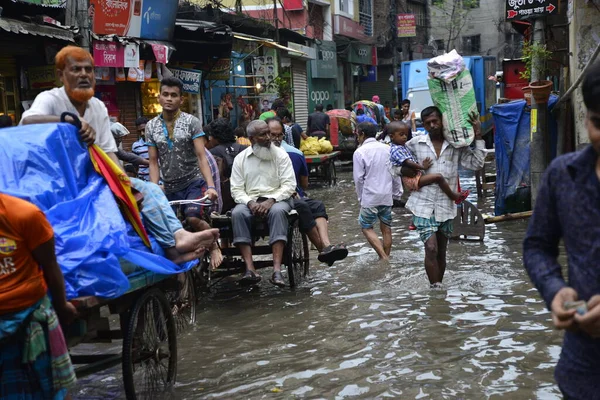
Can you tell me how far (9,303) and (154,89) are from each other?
1570cm

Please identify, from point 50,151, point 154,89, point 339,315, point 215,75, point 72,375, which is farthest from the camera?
point 215,75

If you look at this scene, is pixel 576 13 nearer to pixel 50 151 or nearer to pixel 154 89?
pixel 50 151

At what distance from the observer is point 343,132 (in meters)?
23.4

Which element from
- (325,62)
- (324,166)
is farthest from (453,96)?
(325,62)

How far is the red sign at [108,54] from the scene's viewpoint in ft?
48.8

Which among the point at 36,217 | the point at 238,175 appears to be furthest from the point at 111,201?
the point at 238,175

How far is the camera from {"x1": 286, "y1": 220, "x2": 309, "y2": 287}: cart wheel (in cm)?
833

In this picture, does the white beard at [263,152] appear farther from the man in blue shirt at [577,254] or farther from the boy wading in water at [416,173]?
the man in blue shirt at [577,254]

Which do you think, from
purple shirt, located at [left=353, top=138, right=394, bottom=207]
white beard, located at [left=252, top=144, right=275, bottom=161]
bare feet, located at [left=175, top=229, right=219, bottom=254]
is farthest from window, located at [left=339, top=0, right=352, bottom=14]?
bare feet, located at [left=175, top=229, right=219, bottom=254]

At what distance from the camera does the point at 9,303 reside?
341 cm

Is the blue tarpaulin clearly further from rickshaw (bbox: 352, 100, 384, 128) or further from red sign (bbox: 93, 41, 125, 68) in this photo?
rickshaw (bbox: 352, 100, 384, 128)

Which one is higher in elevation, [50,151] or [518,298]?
[50,151]

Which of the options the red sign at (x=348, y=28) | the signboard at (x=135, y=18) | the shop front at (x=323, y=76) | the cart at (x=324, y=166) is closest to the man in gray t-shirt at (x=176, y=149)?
the signboard at (x=135, y=18)

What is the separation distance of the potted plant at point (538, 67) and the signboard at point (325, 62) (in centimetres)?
2219
